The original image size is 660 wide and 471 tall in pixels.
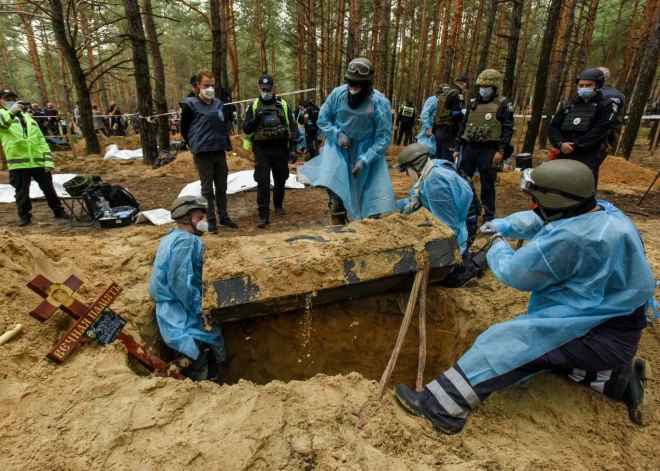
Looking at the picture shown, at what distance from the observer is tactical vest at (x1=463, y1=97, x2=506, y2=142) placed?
16.0 ft

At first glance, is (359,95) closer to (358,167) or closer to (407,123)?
(358,167)

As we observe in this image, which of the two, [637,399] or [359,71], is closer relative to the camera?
[637,399]

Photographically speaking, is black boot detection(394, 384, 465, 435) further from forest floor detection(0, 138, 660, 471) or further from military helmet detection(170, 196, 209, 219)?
military helmet detection(170, 196, 209, 219)

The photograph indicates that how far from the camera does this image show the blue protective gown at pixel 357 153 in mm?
3895

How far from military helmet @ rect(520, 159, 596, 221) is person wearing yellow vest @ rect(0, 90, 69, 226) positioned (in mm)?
6414

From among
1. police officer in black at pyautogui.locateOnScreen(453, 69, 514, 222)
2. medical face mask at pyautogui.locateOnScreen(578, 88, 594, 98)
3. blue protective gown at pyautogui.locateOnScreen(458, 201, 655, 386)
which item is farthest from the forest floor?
medical face mask at pyautogui.locateOnScreen(578, 88, 594, 98)

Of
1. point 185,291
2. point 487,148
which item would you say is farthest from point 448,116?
point 185,291

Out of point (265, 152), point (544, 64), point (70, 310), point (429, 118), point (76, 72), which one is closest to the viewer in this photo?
point (70, 310)

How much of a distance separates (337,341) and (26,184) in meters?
5.30

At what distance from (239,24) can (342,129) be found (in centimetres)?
2149

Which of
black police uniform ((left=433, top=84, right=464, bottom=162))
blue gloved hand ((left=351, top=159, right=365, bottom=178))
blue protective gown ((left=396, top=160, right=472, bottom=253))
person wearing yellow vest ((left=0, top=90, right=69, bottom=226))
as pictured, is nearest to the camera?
blue protective gown ((left=396, top=160, right=472, bottom=253))

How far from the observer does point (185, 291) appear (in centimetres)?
267

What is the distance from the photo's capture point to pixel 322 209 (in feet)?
21.3

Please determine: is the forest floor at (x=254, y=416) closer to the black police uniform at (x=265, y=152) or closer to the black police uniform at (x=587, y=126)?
the black police uniform at (x=265, y=152)
